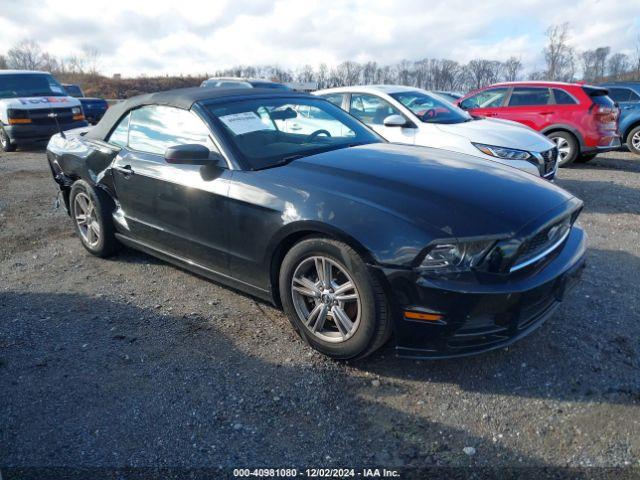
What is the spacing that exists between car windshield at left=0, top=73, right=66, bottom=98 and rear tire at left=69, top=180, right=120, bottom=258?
898 centimetres

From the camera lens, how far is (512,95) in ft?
31.8

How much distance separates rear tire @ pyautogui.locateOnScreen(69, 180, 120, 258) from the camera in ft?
14.1

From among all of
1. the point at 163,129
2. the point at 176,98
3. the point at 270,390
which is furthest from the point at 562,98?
the point at 270,390

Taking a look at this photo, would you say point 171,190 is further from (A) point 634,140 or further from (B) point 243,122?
(A) point 634,140

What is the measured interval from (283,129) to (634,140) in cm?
1046

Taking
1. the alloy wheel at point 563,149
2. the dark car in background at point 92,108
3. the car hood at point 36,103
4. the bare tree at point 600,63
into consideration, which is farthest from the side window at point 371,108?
the bare tree at point 600,63

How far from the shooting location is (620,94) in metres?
12.1

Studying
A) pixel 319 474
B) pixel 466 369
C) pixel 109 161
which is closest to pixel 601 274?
pixel 466 369

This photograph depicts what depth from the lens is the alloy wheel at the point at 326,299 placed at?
2.72 meters

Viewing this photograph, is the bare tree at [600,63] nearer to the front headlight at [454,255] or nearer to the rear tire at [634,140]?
the rear tire at [634,140]

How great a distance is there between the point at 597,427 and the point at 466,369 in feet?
2.32

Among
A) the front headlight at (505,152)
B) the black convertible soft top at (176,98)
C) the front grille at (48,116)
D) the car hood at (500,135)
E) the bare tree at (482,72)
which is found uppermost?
the bare tree at (482,72)

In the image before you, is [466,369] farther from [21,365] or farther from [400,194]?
[21,365]

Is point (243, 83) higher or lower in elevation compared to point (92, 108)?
higher
